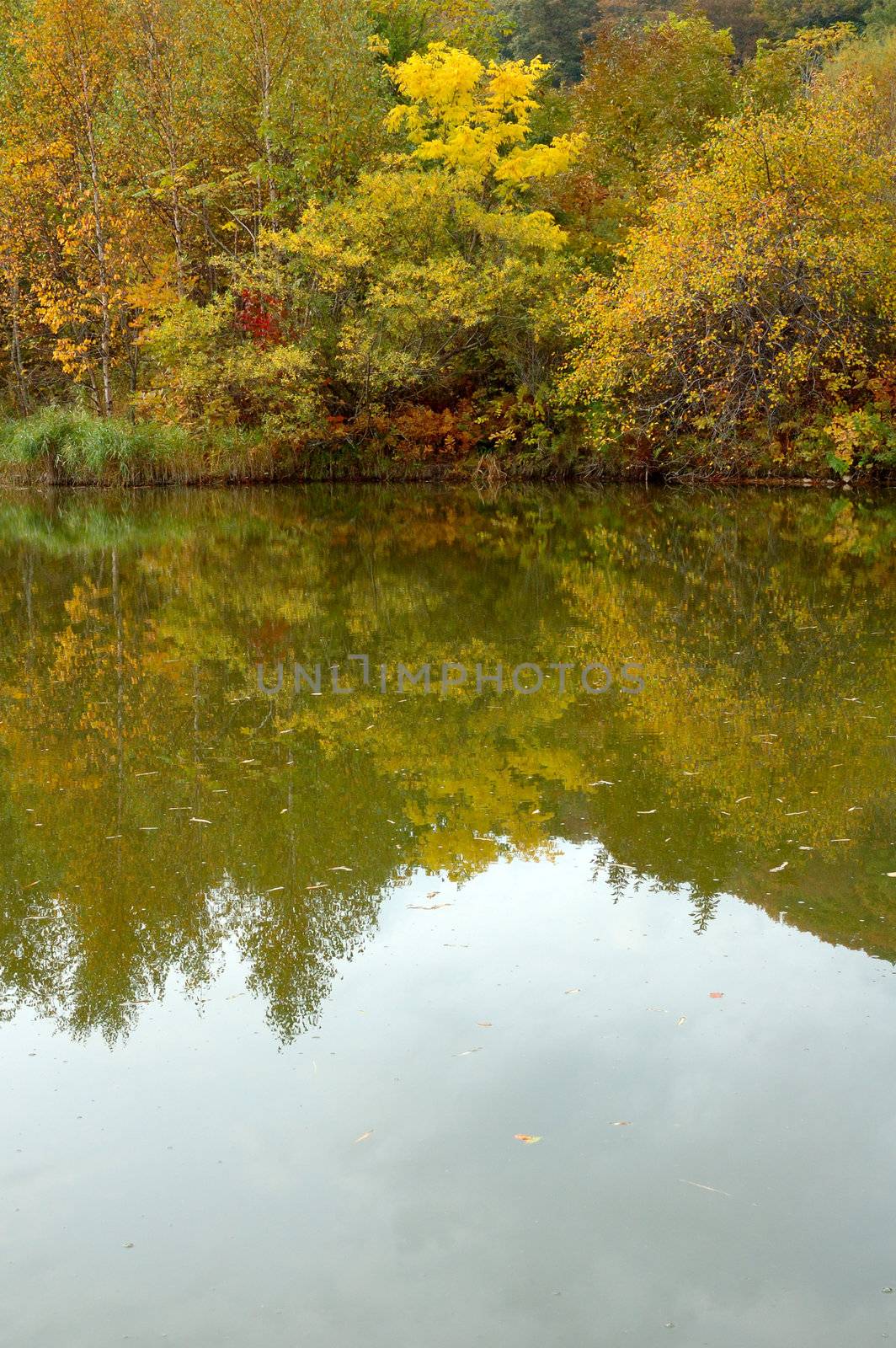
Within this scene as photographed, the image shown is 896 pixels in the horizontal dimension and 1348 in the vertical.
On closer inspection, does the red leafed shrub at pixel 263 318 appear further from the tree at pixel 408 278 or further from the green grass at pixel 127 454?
the green grass at pixel 127 454

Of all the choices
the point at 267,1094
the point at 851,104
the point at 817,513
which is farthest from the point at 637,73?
the point at 267,1094

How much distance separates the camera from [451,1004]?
4113 mm

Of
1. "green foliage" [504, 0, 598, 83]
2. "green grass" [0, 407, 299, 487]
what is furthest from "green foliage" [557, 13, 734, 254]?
"green foliage" [504, 0, 598, 83]

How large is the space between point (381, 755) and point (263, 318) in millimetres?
19722

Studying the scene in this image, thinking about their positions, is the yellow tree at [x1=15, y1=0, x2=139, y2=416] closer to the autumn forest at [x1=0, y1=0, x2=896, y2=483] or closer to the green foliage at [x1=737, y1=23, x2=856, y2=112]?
the autumn forest at [x1=0, y1=0, x2=896, y2=483]

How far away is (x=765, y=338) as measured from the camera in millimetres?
Answer: 20062

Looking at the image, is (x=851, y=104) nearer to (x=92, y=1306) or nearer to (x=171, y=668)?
(x=171, y=668)

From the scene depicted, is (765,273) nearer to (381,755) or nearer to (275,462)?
(275,462)

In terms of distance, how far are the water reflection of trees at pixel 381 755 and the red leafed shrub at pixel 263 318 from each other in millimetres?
11671

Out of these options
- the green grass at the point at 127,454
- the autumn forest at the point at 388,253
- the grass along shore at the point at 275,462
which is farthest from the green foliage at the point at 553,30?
the green grass at the point at 127,454

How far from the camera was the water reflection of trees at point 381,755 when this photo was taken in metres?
4.77

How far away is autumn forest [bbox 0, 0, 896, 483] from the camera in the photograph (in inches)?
856

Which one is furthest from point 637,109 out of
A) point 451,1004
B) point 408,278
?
point 451,1004

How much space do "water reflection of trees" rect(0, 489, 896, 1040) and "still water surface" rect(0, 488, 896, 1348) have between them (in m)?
0.03
